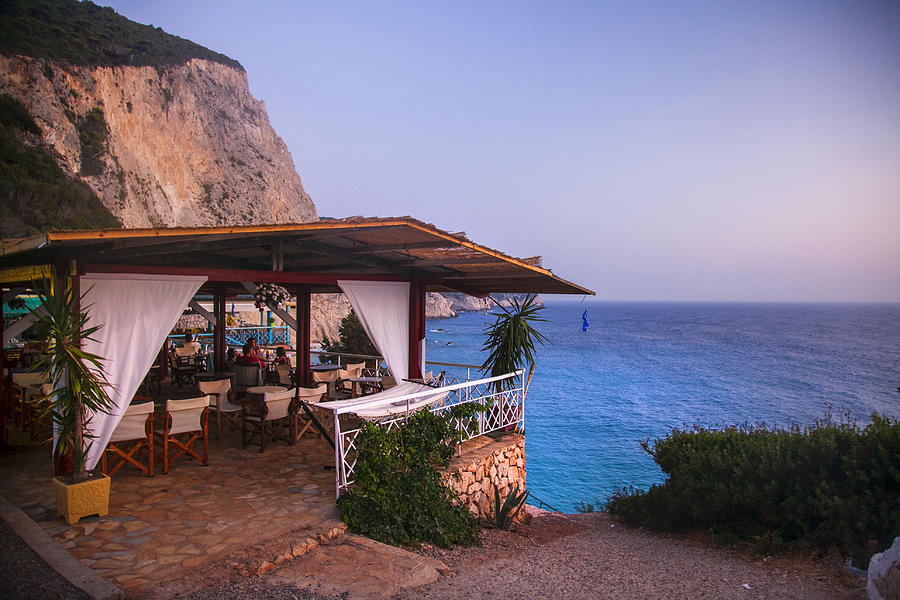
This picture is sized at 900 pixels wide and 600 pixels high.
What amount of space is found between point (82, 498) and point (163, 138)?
1526 inches

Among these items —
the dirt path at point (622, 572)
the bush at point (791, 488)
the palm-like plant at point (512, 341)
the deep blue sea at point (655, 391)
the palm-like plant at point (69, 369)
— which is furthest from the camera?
the deep blue sea at point (655, 391)

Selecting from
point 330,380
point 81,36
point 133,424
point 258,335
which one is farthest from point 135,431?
point 81,36

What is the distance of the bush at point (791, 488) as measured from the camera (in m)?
4.66

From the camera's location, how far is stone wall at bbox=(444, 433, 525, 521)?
5.86 meters

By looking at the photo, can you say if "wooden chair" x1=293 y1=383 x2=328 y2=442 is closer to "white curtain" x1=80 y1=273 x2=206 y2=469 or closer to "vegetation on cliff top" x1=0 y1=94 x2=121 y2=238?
"white curtain" x1=80 y1=273 x2=206 y2=469

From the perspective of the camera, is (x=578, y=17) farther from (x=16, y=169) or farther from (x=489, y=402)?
(x=16, y=169)

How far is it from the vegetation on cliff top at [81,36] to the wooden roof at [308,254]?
110 feet

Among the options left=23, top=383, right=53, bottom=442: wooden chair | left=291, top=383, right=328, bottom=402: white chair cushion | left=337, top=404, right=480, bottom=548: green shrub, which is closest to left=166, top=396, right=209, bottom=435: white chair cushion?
left=291, top=383, right=328, bottom=402: white chair cushion

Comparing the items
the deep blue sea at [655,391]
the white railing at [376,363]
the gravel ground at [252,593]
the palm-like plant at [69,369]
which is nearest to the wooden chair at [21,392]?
the palm-like plant at [69,369]

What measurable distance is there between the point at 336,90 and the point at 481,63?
69.7 feet


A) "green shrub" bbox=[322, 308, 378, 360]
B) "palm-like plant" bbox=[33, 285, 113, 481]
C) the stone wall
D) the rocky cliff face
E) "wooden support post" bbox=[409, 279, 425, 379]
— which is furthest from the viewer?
the rocky cliff face

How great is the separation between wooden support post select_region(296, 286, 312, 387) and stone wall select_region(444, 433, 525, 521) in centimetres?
346

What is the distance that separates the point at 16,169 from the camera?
27.3 m

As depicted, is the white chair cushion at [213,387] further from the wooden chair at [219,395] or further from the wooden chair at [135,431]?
the wooden chair at [135,431]
